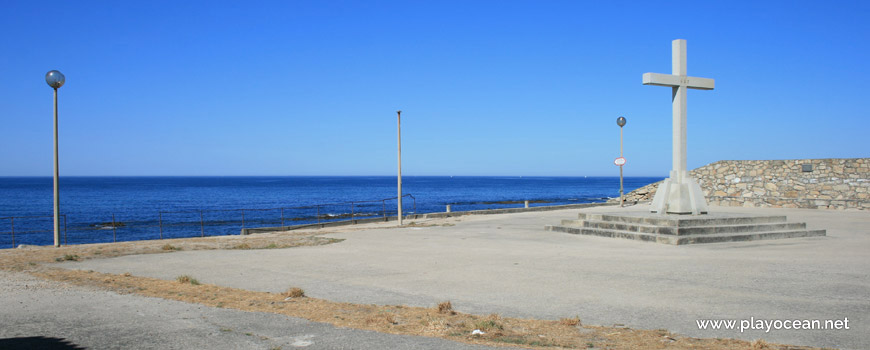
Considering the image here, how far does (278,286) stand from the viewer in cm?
846

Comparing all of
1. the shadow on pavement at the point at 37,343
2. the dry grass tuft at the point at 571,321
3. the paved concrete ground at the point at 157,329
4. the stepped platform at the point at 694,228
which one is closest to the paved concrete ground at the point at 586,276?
the dry grass tuft at the point at 571,321

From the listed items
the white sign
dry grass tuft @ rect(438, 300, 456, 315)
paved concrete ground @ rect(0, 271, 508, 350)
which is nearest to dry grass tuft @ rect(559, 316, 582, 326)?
dry grass tuft @ rect(438, 300, 456, 315)

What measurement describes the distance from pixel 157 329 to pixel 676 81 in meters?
14.2

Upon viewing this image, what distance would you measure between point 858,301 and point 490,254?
625 centimetres

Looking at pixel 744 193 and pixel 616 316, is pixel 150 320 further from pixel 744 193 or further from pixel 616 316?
pixel 744 193

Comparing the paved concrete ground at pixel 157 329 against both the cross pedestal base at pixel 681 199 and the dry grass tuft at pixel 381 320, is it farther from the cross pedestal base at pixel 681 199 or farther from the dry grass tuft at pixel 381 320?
the cross pedestal base at pixel 681 199

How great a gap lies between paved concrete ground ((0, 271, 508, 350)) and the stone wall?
82.0ft

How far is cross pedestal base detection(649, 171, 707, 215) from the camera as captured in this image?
50.8 ft

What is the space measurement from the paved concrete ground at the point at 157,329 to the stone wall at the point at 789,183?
2500 cm

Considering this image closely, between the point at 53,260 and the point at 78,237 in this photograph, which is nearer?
the point at 53,260

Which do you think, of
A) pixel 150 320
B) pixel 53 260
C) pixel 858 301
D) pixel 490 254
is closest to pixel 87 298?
pixel 150 320

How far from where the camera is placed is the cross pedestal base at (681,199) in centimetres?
1549

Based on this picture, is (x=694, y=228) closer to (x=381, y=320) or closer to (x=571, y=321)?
(x=571, y=321)

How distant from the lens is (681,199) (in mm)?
15500
